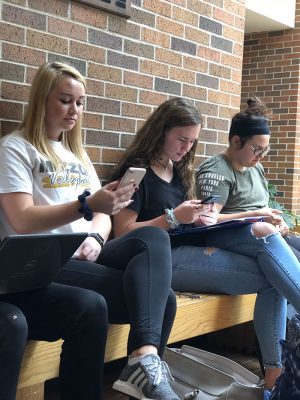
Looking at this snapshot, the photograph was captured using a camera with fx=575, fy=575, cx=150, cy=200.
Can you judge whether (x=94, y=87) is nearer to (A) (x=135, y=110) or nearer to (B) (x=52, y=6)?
(A) (x=135, y=110)

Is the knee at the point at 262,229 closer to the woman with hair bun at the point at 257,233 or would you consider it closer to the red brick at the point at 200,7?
the woman with hair bun at the point at 257,233

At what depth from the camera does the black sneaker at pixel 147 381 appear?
1835mm

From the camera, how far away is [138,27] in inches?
123

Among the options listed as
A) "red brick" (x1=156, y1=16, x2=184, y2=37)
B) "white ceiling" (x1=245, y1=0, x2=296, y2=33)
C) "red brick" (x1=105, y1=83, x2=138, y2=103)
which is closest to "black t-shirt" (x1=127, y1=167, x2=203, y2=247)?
"red brick" (x1=105, y1=83, x2=138, y2=103)

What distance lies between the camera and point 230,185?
2977 millimetres

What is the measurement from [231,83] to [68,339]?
2.47 meters

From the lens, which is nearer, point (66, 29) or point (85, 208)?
point (85, 208)

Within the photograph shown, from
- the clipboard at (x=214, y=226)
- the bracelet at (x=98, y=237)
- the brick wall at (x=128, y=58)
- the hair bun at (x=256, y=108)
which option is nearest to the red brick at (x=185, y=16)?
the brick wall at (x=128, y=58)

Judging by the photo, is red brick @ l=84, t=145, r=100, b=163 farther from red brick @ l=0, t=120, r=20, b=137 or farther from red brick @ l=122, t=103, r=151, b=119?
red brick @ l=0, t=120, r=20, b=137

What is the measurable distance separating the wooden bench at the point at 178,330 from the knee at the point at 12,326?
0.29 meters

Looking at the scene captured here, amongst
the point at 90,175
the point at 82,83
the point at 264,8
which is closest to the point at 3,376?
the point at 90,175

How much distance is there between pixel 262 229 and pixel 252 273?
21cm

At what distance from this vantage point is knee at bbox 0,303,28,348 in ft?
5.34

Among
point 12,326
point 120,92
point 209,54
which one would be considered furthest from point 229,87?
point 12,326
